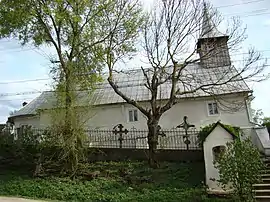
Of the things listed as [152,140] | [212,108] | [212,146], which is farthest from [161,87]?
[212,146]

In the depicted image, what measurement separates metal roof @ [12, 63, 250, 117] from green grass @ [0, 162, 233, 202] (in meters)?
3.64

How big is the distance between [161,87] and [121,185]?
425 inches

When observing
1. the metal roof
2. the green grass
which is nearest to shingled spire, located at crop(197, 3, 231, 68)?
the metal roof

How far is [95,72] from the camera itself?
1759cm

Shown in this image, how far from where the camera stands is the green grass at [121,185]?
40.3ft

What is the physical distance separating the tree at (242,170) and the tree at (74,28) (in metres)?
8.15

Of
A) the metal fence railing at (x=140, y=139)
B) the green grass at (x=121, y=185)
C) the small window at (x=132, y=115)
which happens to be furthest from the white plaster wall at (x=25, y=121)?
the green grass at (x=121, y=185)

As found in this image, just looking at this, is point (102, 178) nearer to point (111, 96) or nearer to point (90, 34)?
point (90, 34)

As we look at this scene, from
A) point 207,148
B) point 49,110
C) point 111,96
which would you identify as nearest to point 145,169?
point 207,148

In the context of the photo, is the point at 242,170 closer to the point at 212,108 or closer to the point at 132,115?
the point at 212,108

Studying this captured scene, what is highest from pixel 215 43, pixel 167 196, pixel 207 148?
pixel 215 43

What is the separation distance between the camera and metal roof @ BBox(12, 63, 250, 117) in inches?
690

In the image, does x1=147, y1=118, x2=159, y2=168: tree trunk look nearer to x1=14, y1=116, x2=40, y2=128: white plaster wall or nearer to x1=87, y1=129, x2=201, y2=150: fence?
x1=87, y1=129, x2=201, y2=150: fence

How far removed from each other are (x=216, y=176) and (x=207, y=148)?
46.8 inches
